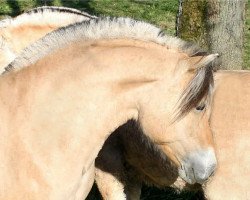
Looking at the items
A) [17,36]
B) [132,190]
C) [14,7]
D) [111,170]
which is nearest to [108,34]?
[111,170]

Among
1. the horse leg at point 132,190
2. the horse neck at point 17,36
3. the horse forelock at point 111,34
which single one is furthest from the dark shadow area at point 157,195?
the horse forelock at point 111,34

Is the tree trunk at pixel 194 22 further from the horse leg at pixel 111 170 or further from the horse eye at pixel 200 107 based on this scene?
the horse eye at pixel 200 107

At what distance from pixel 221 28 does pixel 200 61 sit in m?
2.48

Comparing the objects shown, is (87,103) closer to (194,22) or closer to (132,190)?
(132,190)

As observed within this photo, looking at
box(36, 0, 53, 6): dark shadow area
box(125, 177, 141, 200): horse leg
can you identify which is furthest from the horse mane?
box(36, 0, 53, 6): dark shadow area

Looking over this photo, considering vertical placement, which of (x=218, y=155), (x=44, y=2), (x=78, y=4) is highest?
(x=218, y=155)

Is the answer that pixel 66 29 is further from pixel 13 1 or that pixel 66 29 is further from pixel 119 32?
pixel 13 1

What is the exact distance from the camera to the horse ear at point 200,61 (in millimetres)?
3170

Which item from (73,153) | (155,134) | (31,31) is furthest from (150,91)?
(31,31)

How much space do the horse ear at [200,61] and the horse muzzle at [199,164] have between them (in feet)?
1.51

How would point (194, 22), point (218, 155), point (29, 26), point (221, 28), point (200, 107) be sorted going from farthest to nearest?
point (194, 22), point (221, 28), point (29, 26), point (218, 155), point (200, 107)

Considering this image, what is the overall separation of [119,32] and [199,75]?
0.49 meters

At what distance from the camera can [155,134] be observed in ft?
10.8

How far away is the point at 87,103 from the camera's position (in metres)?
3.33
